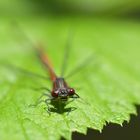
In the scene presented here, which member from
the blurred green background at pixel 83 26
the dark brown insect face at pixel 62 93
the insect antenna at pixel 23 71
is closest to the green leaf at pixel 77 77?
the blurred green background at pixel 83 26

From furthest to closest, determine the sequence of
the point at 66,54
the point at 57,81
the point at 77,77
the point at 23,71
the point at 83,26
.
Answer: the point at 83,26 < the point at 66,54 < the point at 23,71 < the point at 77,77 < the point at 57,81

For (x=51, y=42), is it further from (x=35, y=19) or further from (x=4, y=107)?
(x=4, y=107)

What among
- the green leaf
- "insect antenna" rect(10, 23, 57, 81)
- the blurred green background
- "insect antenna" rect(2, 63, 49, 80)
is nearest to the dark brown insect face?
the green leaf

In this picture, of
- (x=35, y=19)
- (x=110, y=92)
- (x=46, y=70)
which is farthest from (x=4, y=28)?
(x=110, y=92)

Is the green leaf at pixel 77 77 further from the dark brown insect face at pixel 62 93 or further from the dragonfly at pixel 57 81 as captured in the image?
the dark brown insect face at pixel 62 93

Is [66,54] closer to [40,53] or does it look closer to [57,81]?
[40,53]

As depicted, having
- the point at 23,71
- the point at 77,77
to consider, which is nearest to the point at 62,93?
the point at 77,77

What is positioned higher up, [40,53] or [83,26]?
[83,26]
